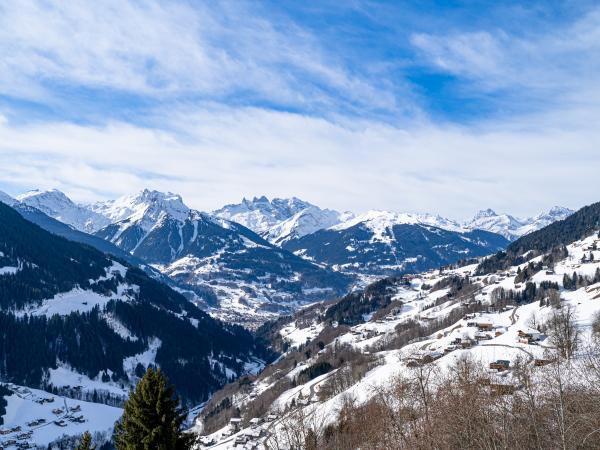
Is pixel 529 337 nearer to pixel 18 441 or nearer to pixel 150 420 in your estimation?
pixel 150 420

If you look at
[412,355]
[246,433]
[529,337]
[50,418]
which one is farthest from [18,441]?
[529,337]

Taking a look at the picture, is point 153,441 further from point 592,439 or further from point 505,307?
point 505,307

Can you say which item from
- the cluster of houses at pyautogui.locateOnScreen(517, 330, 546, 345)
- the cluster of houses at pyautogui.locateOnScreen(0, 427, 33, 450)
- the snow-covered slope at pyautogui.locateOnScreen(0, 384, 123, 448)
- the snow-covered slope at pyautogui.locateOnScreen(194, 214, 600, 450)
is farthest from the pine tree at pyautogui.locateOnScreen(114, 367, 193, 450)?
the snow-covered slope at pyautogui.locateOnScreen(0, 384, 123, 448)

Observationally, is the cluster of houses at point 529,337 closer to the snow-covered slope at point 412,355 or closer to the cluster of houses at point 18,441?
the snow-covered slope at point 412,355

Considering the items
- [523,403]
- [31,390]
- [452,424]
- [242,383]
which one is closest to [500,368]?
[523,403]

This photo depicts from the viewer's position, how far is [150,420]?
3256 centimetres

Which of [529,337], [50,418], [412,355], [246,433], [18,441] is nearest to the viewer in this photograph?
[246,433]

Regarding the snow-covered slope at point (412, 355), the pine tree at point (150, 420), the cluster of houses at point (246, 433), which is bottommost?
the cluster of houses at point (246, 433)

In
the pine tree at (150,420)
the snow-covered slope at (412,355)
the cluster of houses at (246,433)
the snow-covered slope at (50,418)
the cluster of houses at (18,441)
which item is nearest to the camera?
the pine tree at (150,420)

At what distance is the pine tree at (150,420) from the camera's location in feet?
105

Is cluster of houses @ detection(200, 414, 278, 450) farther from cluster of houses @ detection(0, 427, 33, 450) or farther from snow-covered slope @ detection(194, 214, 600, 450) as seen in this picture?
cluster of houses @ detection(0, 427, 33, 450)

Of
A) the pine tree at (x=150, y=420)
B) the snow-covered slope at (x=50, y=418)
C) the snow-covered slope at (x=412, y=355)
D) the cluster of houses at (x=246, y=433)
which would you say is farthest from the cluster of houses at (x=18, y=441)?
the pine tree at (x=150, y=420)

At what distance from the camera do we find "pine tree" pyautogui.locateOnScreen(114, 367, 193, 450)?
32094 millimetres

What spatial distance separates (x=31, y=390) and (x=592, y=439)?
176248 mm
